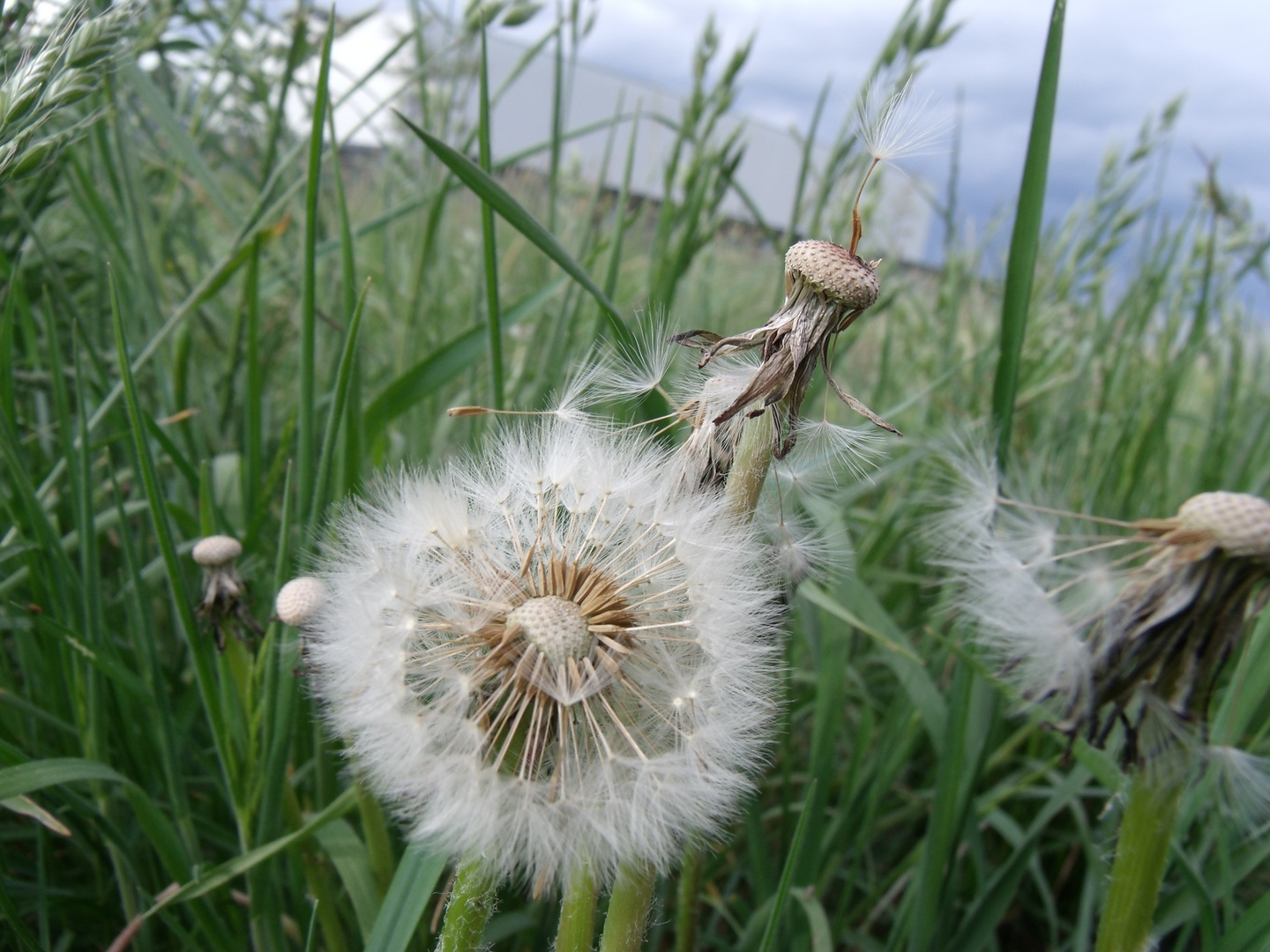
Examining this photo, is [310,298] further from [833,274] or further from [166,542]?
[833,274]

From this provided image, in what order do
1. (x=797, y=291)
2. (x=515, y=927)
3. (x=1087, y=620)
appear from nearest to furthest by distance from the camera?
1. (x=1087, y=620)
2. (x=797, y=291)
3. (x=515, y=927)

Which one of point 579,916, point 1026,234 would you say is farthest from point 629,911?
point 1026,234

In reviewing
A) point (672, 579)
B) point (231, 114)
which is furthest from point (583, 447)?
point (231, 114)

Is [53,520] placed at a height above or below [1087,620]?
below

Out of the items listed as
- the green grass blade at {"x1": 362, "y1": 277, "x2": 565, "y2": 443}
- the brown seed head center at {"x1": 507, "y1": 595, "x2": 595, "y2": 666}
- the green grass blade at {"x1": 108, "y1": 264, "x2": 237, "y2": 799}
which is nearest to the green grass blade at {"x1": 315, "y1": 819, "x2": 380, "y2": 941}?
the green grass blade at {"x1": 108, "y1": 264, "x2": 237, "y2": 799}

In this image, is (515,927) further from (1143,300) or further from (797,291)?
(1143,300)

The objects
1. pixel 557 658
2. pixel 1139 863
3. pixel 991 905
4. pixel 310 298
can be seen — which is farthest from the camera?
pixel 991 905
